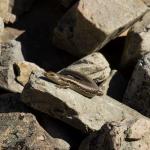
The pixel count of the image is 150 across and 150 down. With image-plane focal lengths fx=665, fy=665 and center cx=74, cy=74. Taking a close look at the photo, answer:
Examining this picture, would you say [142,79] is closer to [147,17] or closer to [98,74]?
[98,74]

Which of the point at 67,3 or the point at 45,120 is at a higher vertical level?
the point at 67,3

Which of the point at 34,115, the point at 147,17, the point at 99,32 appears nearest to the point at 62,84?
the point at 34,115

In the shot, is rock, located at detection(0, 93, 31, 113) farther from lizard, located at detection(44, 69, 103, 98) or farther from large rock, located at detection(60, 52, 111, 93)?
large rock, located at detection(60, 52, 111, 93)

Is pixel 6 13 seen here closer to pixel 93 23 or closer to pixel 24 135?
pixel 93 23

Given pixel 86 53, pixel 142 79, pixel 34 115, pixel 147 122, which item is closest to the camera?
pixel 147 122

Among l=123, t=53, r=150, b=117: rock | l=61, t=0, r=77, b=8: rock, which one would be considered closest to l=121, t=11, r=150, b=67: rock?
l=123, t=53, r=150, b=117: rock

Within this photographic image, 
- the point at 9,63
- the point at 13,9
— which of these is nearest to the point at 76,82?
the point at 9,63

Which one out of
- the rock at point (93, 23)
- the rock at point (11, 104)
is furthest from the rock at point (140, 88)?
the rock at point (11, 104)
